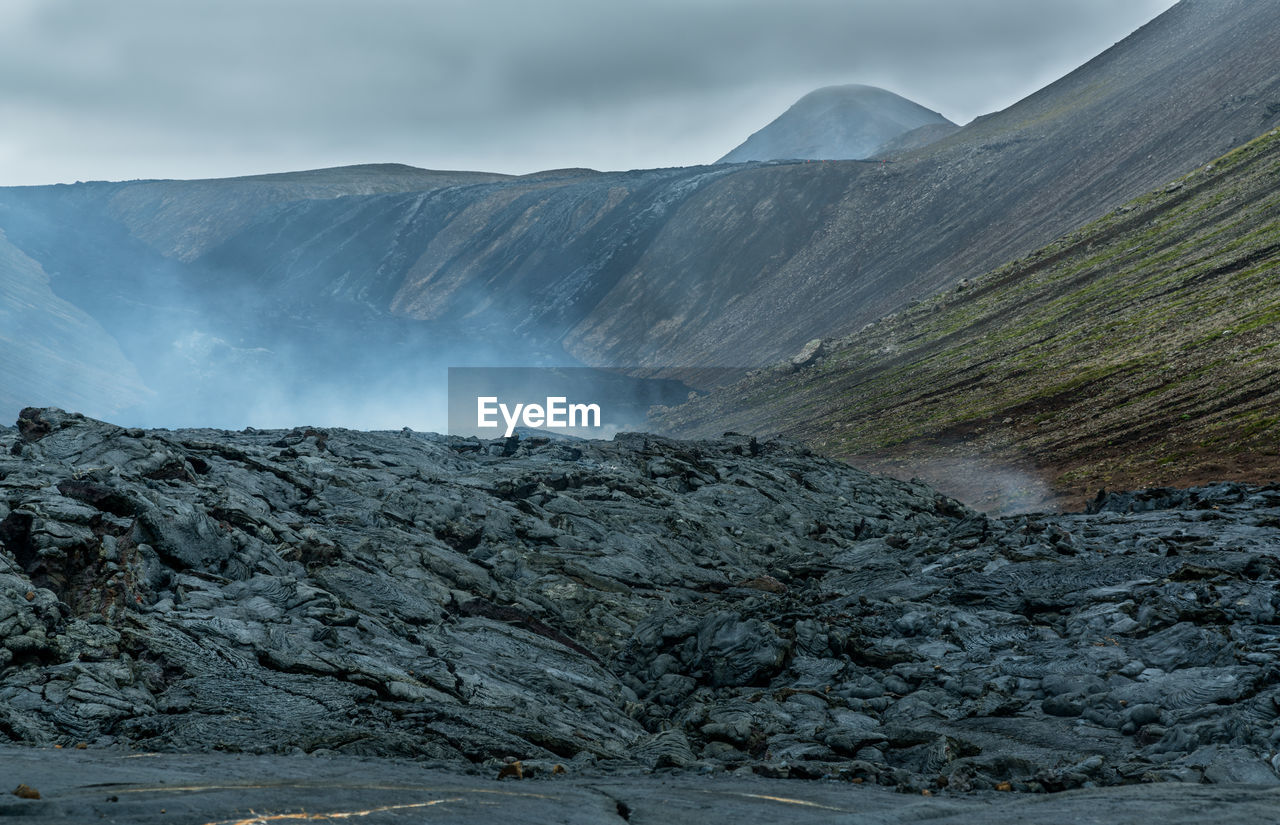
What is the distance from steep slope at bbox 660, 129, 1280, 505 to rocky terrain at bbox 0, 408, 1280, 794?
18.7m

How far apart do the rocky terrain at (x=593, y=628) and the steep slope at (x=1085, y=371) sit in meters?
18.7

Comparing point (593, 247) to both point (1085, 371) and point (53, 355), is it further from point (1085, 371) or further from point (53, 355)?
point (1085, 371)

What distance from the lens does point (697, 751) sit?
701 inches

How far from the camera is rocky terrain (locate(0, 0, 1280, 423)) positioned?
100 meters

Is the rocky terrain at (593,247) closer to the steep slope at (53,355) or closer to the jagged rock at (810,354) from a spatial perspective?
the steep slope at (53,355)

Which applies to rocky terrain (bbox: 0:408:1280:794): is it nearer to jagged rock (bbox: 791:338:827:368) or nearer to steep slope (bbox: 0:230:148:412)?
jagged rock (bbox: 791:338:827:368)

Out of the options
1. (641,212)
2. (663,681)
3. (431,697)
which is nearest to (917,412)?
(663,681)

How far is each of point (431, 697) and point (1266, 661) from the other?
1562cm

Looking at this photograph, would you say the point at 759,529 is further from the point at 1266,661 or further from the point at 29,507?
the point at 29,507

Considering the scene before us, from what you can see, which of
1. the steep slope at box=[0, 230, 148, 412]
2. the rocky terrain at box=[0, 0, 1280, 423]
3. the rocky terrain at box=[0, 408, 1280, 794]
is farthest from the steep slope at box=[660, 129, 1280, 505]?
the steep slope at box=[0, 230, 148, 412]

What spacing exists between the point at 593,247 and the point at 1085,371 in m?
82.3

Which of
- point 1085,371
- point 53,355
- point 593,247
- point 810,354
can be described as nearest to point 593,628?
point 1085,371

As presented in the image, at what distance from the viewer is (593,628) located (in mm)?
26266

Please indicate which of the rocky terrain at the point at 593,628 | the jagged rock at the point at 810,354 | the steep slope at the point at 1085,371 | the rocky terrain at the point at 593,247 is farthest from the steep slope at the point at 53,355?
the rocky terrain at the point at 593,628
